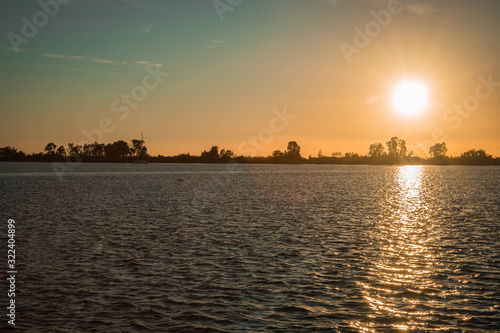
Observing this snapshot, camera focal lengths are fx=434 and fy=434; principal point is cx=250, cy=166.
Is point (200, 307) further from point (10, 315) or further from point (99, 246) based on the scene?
point (99, 246)

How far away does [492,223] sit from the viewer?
4856 centimetres

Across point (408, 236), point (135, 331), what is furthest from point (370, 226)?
point (135, 331)

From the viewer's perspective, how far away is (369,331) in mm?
17203

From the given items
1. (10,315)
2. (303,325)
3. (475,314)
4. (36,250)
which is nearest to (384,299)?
(475,314)

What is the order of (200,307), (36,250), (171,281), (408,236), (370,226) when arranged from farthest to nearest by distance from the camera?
(370,226)
(408,236)
(36,250)
(171,281)
(200,307)

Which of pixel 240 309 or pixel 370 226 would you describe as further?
pixel 370 226

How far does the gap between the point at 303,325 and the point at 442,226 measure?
3472 cm

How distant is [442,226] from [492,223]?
644cm

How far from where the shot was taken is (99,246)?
33.9 meters

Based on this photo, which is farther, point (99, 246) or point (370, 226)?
point (370, 226)

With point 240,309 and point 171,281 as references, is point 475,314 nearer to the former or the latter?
point 240,309

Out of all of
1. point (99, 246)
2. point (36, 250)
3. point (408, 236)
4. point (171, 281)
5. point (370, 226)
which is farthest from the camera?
point (370, 226)

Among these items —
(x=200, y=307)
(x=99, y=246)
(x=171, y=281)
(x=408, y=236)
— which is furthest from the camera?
(x=408, y=236)

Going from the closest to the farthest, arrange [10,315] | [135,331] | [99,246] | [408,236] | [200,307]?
1. [135,331]
2. [10,315]
3. [200,307]
4. [99,246]
5. [408,236]
